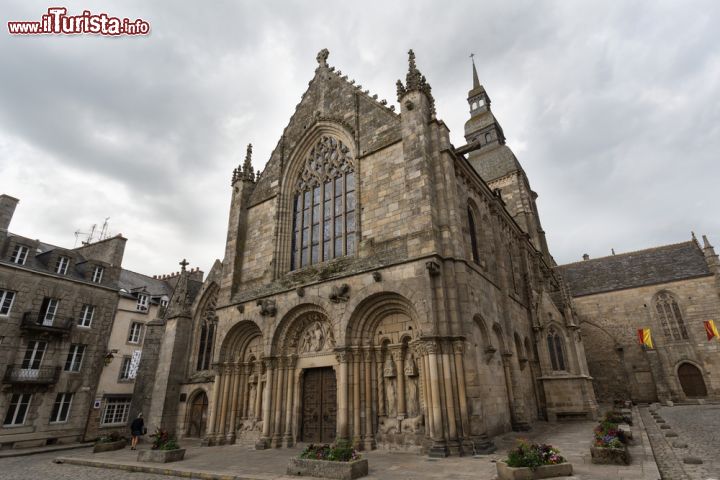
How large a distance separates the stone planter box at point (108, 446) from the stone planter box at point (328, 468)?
33.8 feet

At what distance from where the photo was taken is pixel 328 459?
310 inches

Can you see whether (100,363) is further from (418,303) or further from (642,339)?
(642,339)

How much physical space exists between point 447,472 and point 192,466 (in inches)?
247

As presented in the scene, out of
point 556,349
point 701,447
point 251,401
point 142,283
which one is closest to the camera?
point 701,447

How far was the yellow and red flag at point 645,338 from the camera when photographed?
28370 millimetres

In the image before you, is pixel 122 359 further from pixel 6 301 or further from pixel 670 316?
pixel 670 316

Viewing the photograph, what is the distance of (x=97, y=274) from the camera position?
22625mm

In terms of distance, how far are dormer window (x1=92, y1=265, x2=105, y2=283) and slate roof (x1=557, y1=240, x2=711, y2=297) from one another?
35563 mm

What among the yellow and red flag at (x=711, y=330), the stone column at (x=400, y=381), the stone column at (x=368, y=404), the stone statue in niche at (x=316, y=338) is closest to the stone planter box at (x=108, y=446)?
the stone statue in niche at (x=316, y=338)

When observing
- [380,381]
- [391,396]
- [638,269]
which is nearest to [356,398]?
[380,381]

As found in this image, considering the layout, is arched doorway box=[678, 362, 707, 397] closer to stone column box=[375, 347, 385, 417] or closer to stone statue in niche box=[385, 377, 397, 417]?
stone statue in niche box=[385, 377, 397, 417]

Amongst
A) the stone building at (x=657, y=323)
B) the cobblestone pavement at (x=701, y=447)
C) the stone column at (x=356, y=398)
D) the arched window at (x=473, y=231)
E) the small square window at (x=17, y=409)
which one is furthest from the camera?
the stone building at (x=657, y=323)

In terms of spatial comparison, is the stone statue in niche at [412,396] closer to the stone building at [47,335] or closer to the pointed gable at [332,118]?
the pointed gable at [332,118]

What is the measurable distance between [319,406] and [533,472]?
7.82 m
